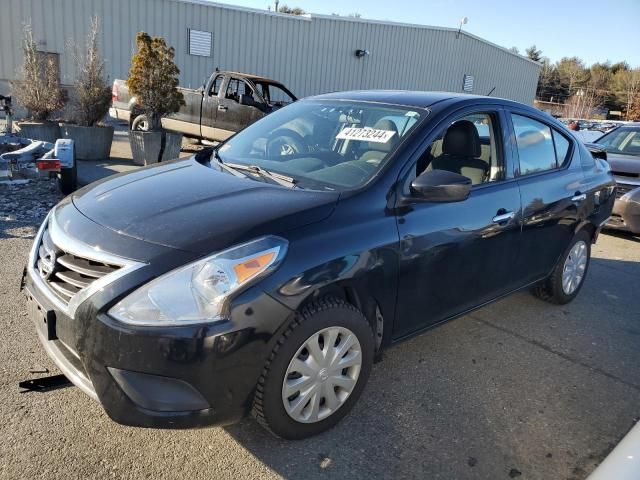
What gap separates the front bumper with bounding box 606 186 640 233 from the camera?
7.12 m

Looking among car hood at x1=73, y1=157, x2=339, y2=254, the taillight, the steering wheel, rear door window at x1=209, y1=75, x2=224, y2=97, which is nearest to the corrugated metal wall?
rear door window at x1=209, y1=75, x2=224, y2=97

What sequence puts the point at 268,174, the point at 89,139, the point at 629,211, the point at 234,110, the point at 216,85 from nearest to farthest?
the point at 268,174
the point at 629,211
the point at 89,139
the point at 234,110
the point at 216,85

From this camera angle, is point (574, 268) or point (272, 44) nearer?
point (574, 268)

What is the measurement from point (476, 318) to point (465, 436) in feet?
5.57

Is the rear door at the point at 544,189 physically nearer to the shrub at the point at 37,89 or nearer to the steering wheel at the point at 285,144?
the steering wheel at the point at 285,144

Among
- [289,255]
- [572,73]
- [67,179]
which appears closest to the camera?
[289,255]

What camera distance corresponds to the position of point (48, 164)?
5.93 m

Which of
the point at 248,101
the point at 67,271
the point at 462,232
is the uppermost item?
the point at 248,101

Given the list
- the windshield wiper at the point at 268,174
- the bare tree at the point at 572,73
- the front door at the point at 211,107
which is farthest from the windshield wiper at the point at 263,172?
the bare tree at the point at 572,73

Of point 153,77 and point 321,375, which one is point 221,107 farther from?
point 321,375

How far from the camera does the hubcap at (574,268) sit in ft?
→ 14.8

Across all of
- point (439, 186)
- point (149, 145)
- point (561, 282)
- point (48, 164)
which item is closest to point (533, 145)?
point (561, 282)

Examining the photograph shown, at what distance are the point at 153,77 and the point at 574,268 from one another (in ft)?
23.7

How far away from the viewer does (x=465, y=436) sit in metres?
2.74
